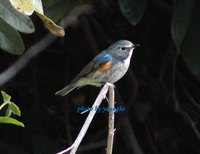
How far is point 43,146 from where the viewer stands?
3324 millimetres

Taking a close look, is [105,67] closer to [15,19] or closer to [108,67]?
[108,67]

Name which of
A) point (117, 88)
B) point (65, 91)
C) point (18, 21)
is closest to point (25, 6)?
point (18, 21)

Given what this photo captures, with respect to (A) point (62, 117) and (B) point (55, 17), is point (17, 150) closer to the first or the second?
(A) point (62, 117)

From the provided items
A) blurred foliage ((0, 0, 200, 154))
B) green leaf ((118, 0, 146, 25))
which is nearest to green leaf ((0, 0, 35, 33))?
green leaf ((118, 0, 146, 25))

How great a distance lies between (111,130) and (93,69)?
178 cm

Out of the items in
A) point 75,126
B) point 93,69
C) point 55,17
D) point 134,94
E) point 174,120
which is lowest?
point 174,120

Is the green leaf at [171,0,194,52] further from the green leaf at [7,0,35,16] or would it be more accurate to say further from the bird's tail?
the green leaf at [7,0,35,16]

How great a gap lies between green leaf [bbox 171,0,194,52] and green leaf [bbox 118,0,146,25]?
0.28 meters

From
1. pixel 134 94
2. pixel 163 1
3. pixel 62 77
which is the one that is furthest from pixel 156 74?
pixel 62 77

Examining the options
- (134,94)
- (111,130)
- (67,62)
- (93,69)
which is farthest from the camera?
(67,62)

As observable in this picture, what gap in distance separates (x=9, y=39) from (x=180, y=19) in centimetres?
145

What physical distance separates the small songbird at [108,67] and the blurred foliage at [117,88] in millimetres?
427

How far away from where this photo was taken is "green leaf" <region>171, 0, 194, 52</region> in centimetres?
277

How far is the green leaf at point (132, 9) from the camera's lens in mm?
2848
